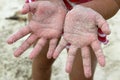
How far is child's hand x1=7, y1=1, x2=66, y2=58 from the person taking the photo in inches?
39.3

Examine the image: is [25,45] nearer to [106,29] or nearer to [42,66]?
[106,29]

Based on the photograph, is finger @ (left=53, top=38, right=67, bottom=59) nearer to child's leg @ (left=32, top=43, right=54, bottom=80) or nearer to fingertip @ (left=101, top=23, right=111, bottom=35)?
fingertip @ (left=101, top=23, right=111, bottom=35)

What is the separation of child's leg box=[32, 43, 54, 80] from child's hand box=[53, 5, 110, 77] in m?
0.31

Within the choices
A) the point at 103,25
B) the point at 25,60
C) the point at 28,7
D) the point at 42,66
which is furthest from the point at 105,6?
the point at 25,60

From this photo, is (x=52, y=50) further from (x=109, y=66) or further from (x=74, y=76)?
(x=109, y=66)

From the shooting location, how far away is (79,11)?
1.04 m

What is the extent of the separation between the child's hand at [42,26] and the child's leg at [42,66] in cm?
27

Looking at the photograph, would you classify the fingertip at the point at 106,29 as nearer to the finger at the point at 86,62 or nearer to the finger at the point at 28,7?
the finger at the point at 86,62

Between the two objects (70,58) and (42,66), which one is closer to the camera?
(70,58)

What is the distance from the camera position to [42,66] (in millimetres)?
1399

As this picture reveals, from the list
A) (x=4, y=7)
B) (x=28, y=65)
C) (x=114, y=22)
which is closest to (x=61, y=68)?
(x=28, y=65)

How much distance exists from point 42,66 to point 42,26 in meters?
0.40

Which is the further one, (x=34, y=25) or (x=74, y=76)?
(x=74, y=76)

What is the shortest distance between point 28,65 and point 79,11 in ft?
2.98
